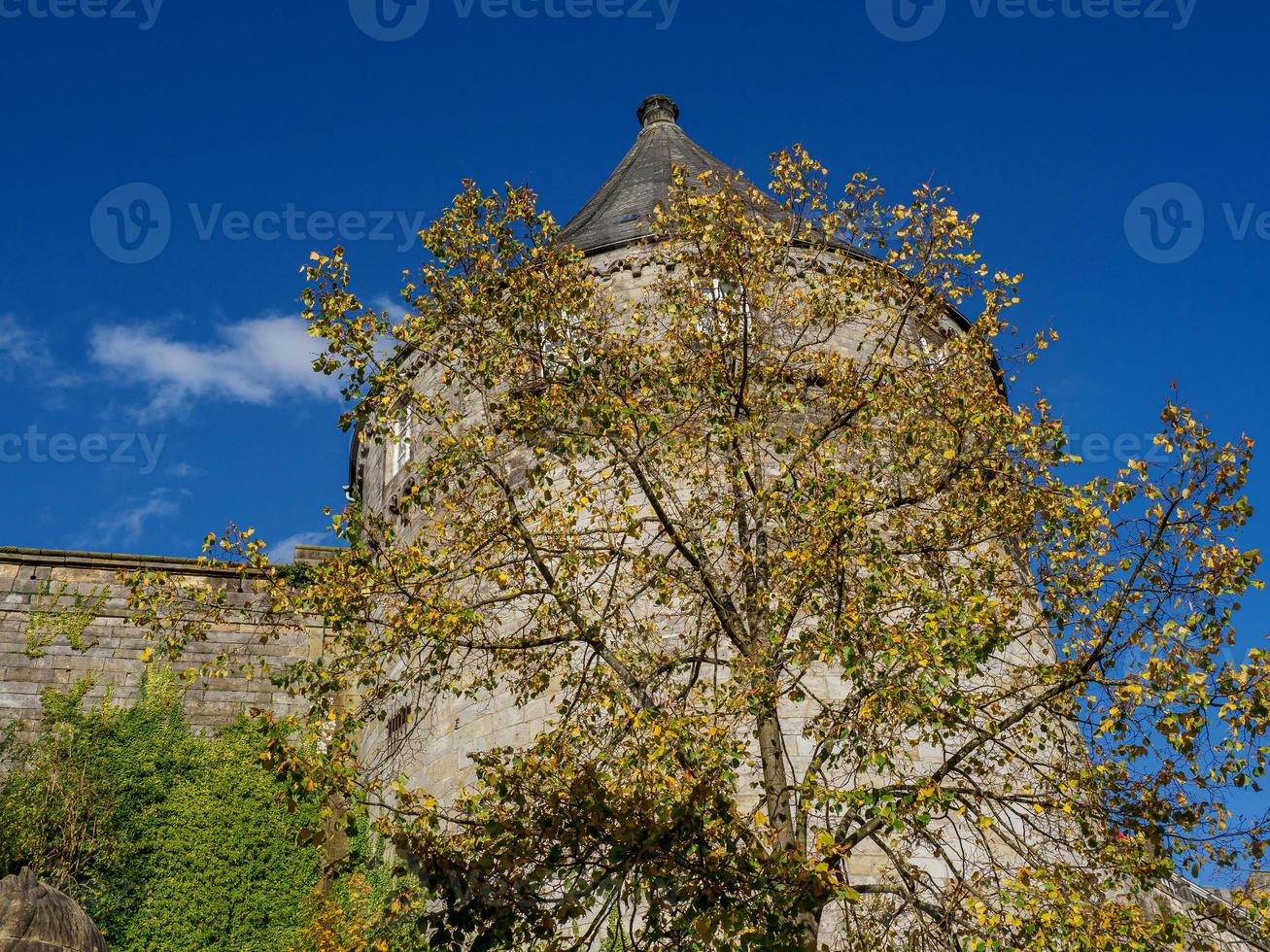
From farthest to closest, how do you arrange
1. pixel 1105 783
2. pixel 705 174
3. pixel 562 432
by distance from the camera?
pixel 705 174 < pixel 562 432 < pixel 1105 783

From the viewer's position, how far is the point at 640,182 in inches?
802

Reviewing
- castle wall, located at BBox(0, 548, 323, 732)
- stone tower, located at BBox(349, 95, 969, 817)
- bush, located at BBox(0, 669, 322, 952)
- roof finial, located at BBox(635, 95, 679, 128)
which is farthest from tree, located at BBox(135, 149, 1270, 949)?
roof finial, located at BBox(635, 95, 679, 128)

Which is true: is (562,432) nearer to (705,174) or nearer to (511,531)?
(511,531)

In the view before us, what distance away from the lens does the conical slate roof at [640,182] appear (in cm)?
1762

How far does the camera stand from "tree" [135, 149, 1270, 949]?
7336 mm

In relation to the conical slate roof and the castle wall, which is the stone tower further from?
the castle wall

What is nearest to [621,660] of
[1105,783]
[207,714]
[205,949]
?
[1105,783]

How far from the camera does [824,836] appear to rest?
704cm

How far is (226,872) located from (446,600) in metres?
7.87

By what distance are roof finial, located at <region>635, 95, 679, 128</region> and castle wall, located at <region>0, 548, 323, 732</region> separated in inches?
466

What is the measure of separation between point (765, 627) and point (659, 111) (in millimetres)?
17058

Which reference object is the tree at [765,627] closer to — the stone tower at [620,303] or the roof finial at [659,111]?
the stone tower at [620,303]

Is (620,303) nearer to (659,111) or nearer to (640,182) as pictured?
(640,182)

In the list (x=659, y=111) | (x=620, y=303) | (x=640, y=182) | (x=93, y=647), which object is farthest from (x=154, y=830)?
(x=659, y=111)
